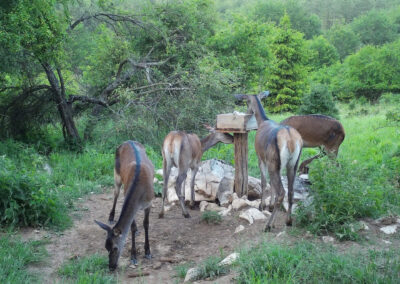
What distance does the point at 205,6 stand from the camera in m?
15.4

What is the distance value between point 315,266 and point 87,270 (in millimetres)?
2950

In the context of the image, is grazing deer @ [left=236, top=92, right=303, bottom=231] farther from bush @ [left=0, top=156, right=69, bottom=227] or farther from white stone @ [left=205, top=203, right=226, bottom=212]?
bush @ [left=0, top=156, right=69, bottom=227]

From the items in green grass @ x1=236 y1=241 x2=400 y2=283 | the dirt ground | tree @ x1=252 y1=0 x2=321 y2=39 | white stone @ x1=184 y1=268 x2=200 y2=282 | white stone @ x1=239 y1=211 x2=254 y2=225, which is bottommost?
the dirt ground

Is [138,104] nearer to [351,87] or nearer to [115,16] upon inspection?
[115,16]

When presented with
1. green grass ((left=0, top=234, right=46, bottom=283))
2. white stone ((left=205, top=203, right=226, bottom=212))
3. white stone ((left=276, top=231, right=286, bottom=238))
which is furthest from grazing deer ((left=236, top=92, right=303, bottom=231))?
green grass ((left=0, top=234, right=46, bottom=283))

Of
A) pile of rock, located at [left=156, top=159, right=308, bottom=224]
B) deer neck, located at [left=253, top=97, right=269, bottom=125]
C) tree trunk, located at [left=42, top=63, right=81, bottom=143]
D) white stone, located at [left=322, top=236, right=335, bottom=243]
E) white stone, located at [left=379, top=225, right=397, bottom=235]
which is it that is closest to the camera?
white stone, located at [left=322, top=236, right=335, bottom=243]

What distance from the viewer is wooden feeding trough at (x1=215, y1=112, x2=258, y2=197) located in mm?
8164

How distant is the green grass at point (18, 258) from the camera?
4809 millimetres

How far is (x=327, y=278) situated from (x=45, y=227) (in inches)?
184

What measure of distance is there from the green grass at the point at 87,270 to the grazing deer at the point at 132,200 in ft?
0.68

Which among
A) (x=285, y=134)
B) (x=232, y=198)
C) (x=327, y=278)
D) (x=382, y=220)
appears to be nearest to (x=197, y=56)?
(x=232, y=198)

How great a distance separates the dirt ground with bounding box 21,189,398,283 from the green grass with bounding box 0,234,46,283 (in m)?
0.16

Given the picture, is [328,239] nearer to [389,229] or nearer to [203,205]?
[389,229]

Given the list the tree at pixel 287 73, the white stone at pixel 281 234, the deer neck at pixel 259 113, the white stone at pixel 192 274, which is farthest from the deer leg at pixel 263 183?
the tree at pixel 287 73
